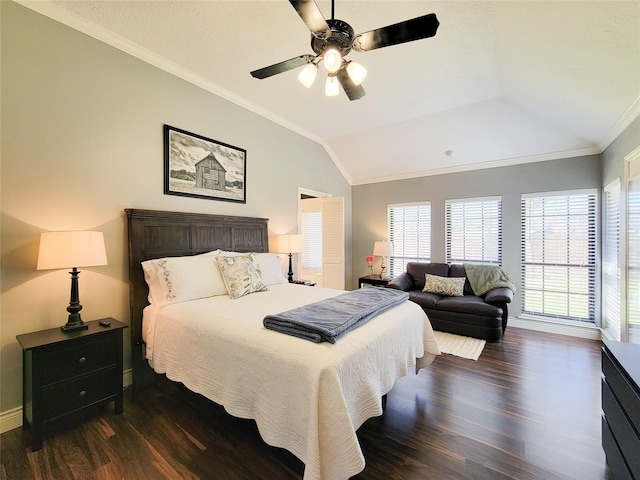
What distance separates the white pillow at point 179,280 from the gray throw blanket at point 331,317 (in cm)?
108

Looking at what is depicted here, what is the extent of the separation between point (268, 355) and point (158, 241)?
6.31 feet

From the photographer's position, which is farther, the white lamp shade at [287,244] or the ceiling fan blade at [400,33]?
the white lamp shade at [287,244]

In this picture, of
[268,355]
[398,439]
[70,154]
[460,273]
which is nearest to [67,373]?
[268,355]

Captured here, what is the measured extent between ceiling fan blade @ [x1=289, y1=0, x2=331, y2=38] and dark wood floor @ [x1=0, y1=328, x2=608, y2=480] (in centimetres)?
266

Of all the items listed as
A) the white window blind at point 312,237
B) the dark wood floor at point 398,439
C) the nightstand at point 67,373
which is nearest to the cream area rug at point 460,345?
the dark wood floor at point 398,439

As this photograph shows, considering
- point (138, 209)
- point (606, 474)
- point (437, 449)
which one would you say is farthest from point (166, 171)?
point (606, 474)

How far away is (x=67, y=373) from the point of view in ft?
6.57

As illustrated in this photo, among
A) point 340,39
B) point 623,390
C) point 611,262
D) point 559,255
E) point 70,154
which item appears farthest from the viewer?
point 559,255

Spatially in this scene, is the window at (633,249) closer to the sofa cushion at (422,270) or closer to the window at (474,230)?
the window at (474,230)

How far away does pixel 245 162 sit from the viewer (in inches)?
149

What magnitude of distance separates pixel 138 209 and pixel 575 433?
400cm

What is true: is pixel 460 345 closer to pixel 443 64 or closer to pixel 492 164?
pixel 492 164

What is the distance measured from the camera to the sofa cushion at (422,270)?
4.82 metres

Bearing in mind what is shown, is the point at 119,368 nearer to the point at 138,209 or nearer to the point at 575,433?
the point at 138,209
